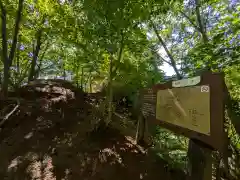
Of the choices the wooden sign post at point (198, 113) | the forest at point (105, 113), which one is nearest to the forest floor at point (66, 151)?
the forest at point (105, 113)

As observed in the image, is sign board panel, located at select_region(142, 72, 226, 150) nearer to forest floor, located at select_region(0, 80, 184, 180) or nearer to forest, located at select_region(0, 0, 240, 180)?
forest, located at select_region(0, 0, 240, 180)

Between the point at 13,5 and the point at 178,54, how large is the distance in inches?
231

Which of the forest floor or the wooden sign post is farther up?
the wooden sign post

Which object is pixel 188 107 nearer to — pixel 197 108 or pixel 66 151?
pixel 197 108

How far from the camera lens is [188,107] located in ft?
6.89

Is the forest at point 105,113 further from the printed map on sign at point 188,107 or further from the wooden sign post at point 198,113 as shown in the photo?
the printed map on sign at point 188,107

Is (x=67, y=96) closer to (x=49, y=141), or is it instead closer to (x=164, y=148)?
(x=49, y=141)

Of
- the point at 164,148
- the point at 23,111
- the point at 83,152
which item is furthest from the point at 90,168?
the point at 23,111

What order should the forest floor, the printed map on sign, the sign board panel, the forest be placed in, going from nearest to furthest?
the sign board panel → the printed map on sign → the forest floor → the forest

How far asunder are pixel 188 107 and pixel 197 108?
6.6 inches

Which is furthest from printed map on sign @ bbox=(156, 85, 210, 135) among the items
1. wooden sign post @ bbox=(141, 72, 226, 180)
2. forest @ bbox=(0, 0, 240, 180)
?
forest @ bbox=(0, 0, 240, 180)

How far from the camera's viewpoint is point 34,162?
3.23m

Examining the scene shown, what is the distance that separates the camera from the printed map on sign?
1.82 metres

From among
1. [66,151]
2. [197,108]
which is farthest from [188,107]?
[66,151]
